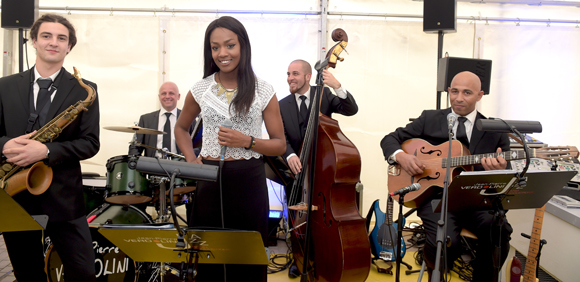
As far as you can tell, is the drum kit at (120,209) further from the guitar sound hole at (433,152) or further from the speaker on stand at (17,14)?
the speaker on stand at (17,14)

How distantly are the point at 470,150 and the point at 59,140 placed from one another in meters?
2.79

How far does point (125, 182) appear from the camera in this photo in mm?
3410

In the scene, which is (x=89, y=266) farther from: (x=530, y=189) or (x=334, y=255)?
(x=530, y=189)

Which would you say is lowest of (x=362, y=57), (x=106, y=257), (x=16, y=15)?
(x=106, y=257)

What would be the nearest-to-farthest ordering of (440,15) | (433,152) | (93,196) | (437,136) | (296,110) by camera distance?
(433,152) < (437,136) < (93,196) < (296,110) < (440,15)

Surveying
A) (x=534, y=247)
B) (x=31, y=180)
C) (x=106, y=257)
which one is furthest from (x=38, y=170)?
(x=534, y=247)

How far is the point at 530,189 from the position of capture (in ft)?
7.64

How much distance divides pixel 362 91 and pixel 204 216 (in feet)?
12.4

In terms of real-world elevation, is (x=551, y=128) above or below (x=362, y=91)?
below

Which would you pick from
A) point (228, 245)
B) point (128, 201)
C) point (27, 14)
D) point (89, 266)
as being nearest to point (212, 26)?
point (228, 245)

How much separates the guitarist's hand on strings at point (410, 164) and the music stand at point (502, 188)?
68cm

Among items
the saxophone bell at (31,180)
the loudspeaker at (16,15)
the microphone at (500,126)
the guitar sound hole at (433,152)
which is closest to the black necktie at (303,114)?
the guitar sound hole at (433,152)

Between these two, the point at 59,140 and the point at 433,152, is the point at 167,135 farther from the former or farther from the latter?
the point at 433,152

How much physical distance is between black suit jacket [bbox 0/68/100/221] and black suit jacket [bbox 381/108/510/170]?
220 centimetres
